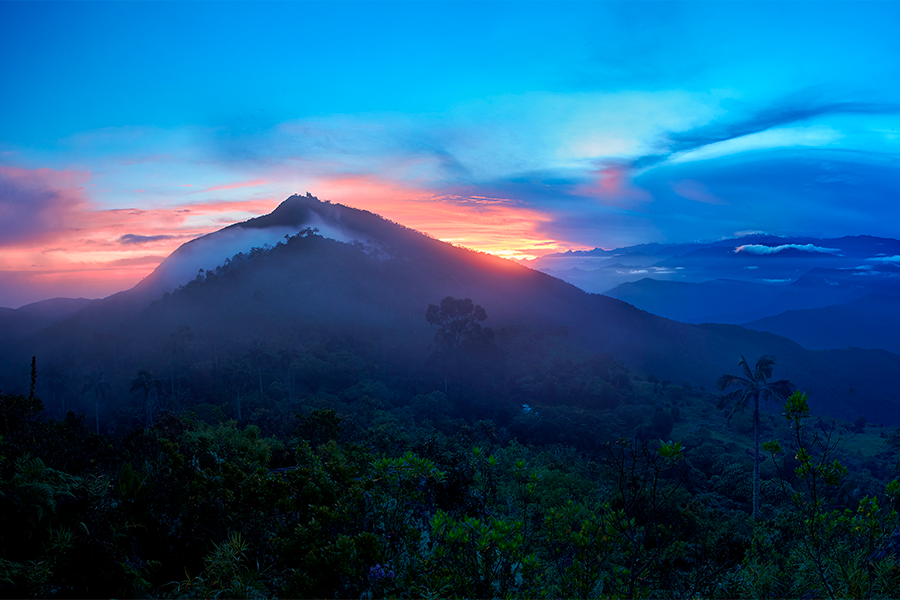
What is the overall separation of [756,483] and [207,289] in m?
89.9

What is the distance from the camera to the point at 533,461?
25266 mm

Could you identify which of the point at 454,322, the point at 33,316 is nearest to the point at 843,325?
the point at 454,322

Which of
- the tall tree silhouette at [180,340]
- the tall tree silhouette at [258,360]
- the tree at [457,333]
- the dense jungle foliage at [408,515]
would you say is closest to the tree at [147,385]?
the dense jungle foliage at [408,515]

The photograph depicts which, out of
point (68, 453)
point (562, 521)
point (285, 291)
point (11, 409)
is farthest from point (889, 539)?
point (285, 291)

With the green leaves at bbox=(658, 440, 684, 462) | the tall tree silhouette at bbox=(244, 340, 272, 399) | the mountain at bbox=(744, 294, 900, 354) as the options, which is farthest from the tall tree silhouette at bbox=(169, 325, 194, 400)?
the mountain at bbox=(744, 294, 900, 354)

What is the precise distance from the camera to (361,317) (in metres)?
81.2

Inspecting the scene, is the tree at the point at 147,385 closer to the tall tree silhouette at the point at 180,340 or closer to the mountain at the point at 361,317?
the mountain at the point at 361,317

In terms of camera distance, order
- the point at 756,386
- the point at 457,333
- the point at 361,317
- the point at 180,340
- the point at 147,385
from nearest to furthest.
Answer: the point at 756,386, the point at 147,385, the point at 457,333, the point at 180,340, the point at 361,317

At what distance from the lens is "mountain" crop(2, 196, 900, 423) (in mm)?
65688

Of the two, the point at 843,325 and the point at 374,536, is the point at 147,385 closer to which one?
the point at 374,536

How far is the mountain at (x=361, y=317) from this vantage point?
6569 cm

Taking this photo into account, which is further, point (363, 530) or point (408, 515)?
point (408, 515)

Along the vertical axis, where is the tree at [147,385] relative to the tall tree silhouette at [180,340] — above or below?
below

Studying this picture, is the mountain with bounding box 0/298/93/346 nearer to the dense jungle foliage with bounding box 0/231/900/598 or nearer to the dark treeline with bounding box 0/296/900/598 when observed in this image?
the dense jungle foliage with bounding box 0/231/900/598
